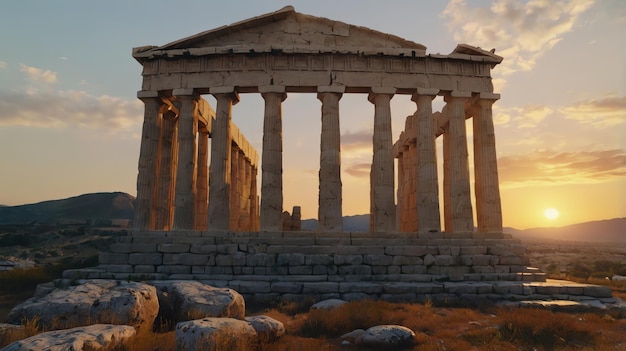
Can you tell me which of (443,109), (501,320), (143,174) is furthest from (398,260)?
(143,174)

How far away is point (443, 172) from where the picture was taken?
72.7 ft

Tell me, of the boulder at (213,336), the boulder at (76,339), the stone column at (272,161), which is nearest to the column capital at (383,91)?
the stone column at (272,161)

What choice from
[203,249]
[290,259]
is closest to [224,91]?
[203,249]

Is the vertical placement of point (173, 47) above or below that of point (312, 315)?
above

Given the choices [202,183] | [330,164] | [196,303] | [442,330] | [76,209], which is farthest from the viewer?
[76,209]

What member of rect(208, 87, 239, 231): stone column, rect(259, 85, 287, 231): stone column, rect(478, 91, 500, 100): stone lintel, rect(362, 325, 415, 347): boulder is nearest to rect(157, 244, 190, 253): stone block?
rect(208, 87, 239, 231): stone column

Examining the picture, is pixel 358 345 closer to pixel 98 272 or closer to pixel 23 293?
pixel 98 272

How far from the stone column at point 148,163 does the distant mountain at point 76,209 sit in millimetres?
76085

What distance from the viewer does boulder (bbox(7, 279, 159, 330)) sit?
7125 millimetres

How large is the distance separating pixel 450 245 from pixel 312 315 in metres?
8.46

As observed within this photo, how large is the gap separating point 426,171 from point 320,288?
7.39 metres

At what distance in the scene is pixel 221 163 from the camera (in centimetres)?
1797

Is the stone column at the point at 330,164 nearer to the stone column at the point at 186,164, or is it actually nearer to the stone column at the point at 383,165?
the stone column at the point at 383,165

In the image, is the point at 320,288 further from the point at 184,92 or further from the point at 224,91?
the point at 184,92
